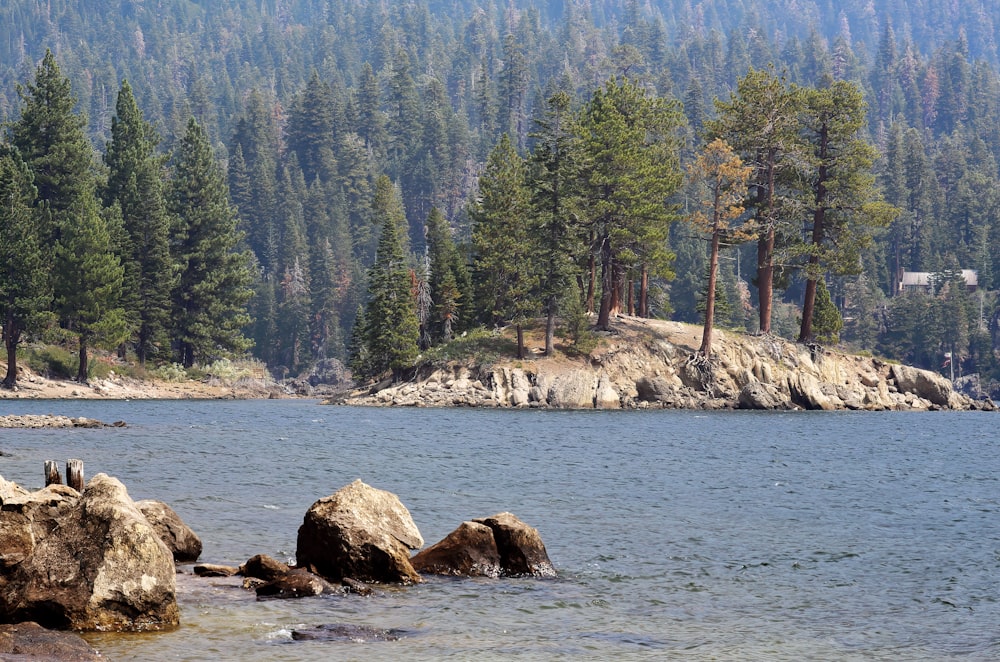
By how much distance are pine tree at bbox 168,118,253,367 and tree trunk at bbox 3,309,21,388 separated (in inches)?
890

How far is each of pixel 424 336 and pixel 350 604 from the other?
74670 millimetres

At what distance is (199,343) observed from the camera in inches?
4161

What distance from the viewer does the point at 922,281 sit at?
170 metres

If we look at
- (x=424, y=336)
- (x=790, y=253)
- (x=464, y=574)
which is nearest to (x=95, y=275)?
(x=424, y=336)

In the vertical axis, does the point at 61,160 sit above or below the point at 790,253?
above

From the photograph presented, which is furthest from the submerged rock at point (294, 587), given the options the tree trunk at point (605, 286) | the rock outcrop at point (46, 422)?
the tree trunk at point (605, 286)

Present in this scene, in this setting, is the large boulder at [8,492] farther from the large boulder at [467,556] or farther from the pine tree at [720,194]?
the pine tree at [720,194]

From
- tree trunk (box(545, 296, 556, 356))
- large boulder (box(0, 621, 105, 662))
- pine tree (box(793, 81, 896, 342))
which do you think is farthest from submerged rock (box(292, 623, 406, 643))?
pine tree (box(793, 81, 896, 342))

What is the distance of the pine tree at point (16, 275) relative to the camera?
82.5 m

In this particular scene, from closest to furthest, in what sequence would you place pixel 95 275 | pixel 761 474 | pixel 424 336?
pixel 761 474
pixel 95 275
pixel 424 336

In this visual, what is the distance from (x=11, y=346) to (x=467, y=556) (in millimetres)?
67631

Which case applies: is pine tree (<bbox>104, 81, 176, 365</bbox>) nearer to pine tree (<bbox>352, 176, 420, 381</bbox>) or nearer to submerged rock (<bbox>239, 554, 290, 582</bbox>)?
pine tree (<bbox>352, 176, 420, 381</bbox>)

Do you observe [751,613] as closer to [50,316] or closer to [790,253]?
[790,253]

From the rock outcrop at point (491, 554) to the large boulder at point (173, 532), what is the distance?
4.43 m
